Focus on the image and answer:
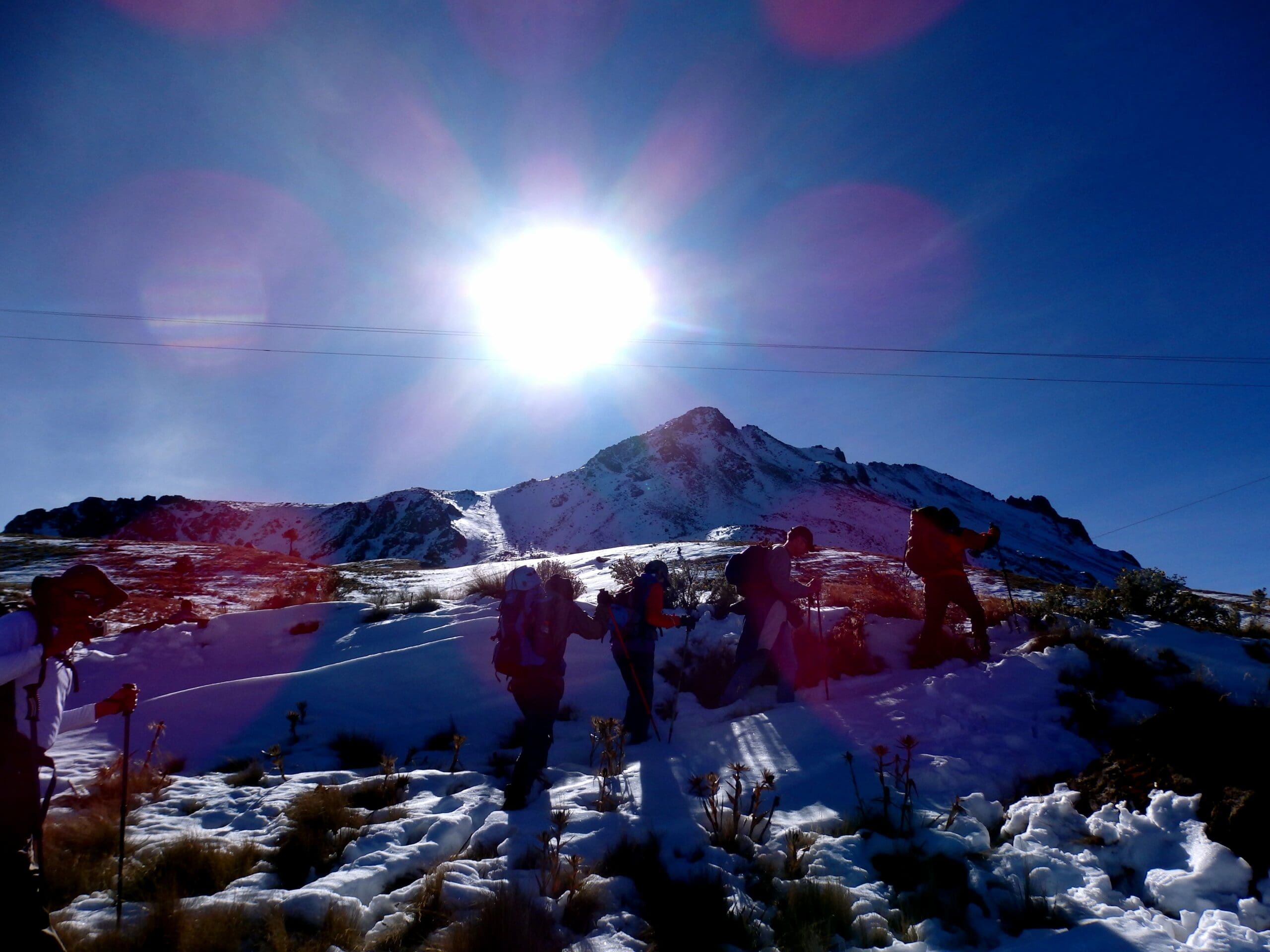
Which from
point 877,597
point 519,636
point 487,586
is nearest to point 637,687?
point 519,636

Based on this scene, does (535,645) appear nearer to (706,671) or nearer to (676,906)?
(676,906)

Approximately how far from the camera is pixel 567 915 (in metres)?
3.33

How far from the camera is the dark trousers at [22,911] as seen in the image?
8.23 ft

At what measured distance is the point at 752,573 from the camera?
7.13 m

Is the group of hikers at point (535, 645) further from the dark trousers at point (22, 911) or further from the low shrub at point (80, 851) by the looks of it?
the low shrub at point (80, 851)

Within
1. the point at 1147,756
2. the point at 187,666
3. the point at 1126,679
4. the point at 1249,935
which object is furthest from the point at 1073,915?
the point at 187,666

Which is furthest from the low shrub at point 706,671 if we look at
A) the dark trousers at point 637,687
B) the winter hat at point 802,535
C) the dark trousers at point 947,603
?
the dark trousers at point 947,603

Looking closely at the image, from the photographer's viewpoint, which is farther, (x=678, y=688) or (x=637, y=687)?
(x=678, y=688)

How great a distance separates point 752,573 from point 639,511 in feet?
416

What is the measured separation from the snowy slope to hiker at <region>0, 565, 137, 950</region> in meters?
93.3

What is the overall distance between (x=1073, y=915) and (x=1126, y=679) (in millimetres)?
4008

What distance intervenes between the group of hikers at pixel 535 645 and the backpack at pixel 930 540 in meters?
0.02

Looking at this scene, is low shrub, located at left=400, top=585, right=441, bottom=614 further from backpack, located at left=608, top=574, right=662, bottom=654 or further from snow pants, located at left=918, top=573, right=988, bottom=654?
snow pants, located at left=918, top=573, right=988, bottom=654

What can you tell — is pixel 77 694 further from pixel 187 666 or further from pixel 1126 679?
pixel 1126 679
